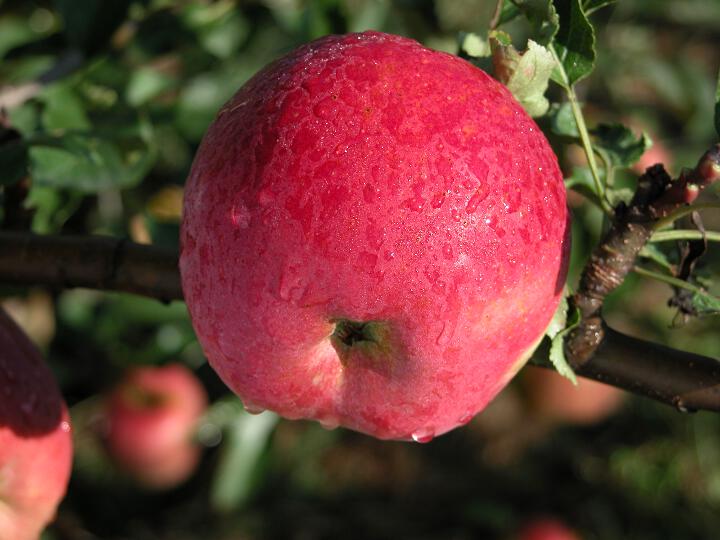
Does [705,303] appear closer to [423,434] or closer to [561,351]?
[561,351]

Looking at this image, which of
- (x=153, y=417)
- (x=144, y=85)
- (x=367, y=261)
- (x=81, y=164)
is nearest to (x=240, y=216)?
(x=367, y=261)

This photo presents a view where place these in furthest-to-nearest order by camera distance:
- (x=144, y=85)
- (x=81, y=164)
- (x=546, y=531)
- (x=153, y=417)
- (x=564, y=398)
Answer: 1. (x=564, y=398)
2. (x=546, y=531)
3. (x=153, y=417)
4. (x=144, y=85)
5. (x=81, y=164)

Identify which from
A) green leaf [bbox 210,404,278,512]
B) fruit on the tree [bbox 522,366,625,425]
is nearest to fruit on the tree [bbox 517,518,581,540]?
fruit on the tree [bbox 522,366,625,425]

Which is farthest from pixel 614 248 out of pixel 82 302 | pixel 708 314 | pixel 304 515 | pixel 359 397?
pixel 304 515

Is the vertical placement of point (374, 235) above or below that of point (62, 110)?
above

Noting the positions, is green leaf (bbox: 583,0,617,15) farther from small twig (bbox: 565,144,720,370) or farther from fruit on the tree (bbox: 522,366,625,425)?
fruit on the tree (bbox: 522,366,625,425)

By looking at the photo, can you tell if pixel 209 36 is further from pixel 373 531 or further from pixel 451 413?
pixel 373 531

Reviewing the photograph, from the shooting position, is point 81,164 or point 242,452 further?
point 242,452
